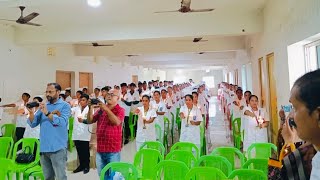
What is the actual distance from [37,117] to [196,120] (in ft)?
8.13

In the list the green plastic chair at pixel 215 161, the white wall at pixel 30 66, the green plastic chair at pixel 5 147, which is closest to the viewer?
the green plastic chair at pixel 215 161

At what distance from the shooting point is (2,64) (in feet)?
20.7

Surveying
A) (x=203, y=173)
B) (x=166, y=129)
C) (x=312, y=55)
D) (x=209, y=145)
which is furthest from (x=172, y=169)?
(x=209, y=145)

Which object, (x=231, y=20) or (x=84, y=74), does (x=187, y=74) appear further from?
(x=231, y=20)

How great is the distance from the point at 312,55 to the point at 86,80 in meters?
7.96

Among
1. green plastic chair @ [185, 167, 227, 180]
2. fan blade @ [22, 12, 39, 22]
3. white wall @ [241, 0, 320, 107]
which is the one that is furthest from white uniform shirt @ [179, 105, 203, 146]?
fan blade @ [22, 12, 39, 22]

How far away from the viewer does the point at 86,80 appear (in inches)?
403

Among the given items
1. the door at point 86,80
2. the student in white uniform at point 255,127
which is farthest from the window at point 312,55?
the door at point 86,80

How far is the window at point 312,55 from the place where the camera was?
12.0ft

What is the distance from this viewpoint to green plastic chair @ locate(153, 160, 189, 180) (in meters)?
2.61

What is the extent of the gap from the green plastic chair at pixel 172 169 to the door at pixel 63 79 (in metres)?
6.74

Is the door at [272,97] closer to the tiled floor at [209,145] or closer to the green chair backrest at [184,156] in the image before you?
the tiled floor at [209,145]

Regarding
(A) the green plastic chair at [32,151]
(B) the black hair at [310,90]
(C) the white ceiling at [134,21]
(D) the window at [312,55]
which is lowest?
(A) the green plastic chair at [32,151]

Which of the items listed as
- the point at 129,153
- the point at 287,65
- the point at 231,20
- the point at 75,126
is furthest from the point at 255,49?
the point at 75,126
